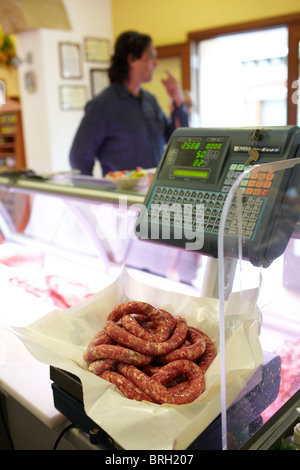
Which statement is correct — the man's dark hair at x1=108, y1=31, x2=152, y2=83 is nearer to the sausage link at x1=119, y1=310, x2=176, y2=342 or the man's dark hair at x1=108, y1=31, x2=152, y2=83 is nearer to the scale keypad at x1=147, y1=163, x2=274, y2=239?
the scale keypad at x1=147, y1=163, x2=274, y2=239

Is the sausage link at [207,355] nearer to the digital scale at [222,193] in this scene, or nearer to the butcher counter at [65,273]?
the butcher counter at [65,273]

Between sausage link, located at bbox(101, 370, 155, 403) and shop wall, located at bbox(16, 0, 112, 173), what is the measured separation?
5.92 metres

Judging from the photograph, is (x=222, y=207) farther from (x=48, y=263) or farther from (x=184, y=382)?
(x=48, y=263)

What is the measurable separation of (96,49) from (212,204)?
6.38m

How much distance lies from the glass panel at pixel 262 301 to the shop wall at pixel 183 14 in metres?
4.71

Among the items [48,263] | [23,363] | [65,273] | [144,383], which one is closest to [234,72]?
[48,263]

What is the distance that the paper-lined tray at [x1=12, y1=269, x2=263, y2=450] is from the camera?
0.86 meters

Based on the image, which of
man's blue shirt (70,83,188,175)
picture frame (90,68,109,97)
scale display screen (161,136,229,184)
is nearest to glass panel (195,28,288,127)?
picture frame (90,68,109,97)

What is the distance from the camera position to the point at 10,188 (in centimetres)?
243

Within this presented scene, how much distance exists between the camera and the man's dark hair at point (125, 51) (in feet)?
10.3

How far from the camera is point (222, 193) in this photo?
1197 millimetres
